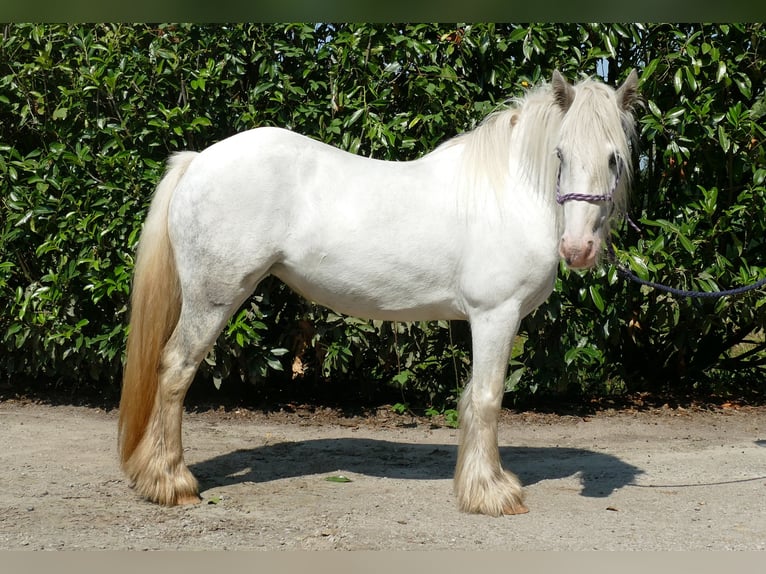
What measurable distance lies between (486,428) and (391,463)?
116cm

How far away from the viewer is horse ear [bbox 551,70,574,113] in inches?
146

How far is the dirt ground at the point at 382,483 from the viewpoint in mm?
3555

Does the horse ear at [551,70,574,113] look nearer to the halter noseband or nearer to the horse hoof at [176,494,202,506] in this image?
the halter noseband

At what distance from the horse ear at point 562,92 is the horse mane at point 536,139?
0.10 feet

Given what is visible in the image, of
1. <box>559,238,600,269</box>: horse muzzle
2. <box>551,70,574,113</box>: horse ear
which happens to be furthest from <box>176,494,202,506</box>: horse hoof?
<box>551,70,574,113</box>: horse ear

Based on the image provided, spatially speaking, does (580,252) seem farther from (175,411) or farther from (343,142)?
(343,142)

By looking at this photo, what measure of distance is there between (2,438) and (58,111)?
240 centimetres

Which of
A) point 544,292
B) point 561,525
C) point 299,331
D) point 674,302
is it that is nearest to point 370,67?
point 299,331

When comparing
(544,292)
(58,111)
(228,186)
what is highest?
(58,111)

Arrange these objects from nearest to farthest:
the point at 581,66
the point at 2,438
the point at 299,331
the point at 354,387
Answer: the point at 2,438, the point at 581,66, the point at 299,331, the point at 354,387

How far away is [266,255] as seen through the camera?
3.99 meters

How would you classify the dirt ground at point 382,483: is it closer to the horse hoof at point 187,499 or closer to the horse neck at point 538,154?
the horse hoof at point 187,499

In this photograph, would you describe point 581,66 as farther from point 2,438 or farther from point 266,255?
point 2,438

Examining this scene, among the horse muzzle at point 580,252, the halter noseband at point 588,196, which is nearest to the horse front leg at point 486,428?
the horse muzzle at point 580,252
